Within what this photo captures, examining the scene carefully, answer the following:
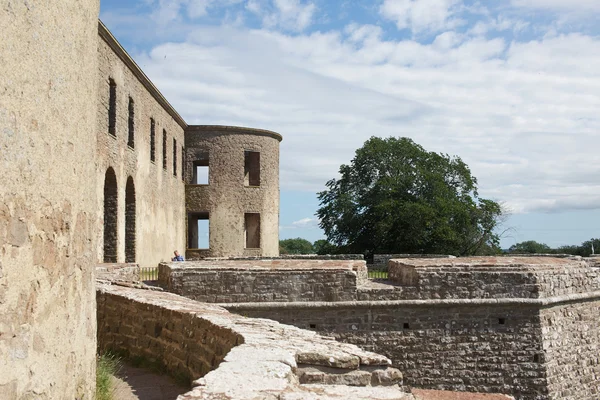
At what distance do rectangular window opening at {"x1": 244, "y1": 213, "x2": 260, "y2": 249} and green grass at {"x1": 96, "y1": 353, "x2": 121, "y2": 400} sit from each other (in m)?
22.4

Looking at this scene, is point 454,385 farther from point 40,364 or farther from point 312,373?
point 40,364

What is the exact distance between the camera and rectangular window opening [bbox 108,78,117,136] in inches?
645

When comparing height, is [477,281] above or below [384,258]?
below

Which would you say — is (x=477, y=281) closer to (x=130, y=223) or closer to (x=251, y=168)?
(x=130, y=223)

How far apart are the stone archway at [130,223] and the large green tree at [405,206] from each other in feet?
40.0

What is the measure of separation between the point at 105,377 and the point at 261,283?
17.9ft

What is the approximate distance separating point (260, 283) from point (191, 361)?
510 centimetres

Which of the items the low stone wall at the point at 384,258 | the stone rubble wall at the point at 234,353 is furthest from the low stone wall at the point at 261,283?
the low stone wall at the point at 384,258

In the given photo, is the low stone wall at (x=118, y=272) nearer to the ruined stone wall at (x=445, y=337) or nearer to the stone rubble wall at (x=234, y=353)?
the ruined stone wall at (x=445, y=337)

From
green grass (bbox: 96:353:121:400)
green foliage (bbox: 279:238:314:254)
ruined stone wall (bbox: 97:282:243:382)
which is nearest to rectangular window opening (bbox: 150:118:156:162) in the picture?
ruined stone wall (bbox: 97:282:243:382)

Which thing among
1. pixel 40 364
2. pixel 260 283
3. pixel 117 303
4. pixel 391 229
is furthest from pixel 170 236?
pixel 40 364

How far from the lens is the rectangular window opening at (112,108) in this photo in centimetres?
1639

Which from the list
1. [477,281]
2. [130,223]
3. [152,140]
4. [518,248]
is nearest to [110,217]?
[130,223]

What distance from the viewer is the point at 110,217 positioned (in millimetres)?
16484
